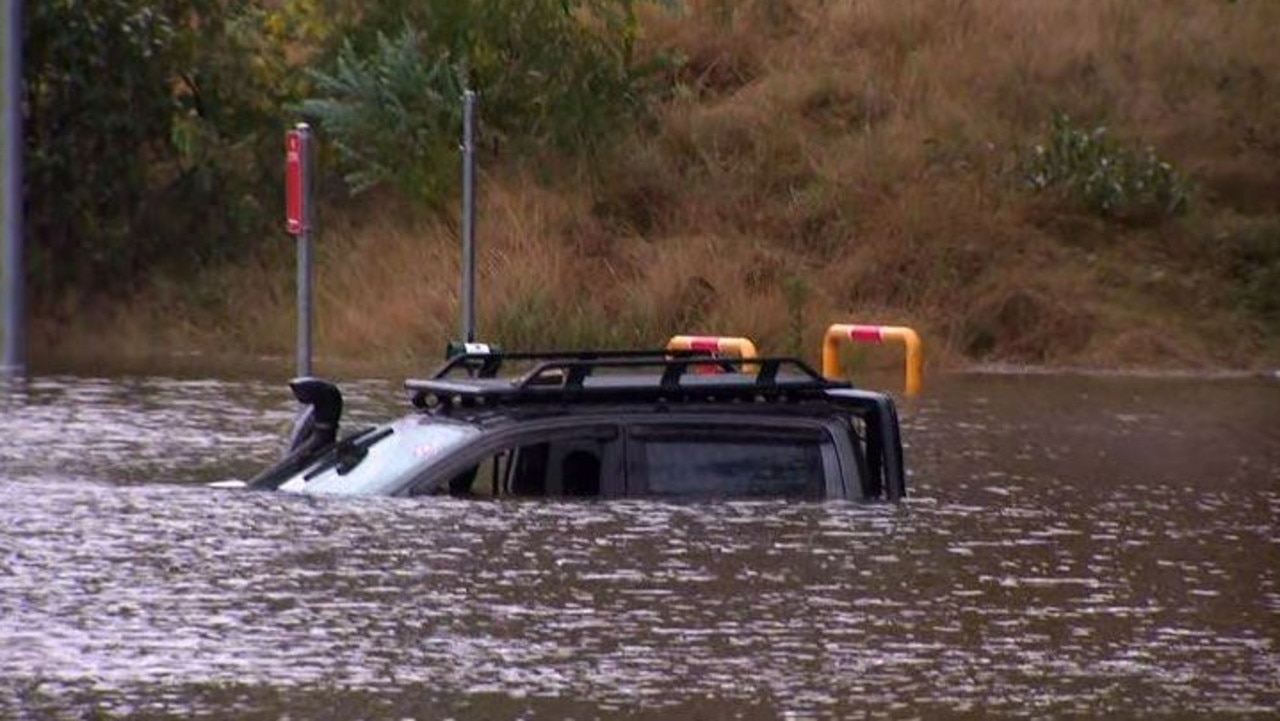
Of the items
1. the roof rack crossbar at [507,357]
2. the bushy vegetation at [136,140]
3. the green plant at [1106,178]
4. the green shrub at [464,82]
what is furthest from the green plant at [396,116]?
the roof rack crossbar at [507,357]

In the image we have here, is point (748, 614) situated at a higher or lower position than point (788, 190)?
lower

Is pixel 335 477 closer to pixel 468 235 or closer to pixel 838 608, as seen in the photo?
pixel 838 608

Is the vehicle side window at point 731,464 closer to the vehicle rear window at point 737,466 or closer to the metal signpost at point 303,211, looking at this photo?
the vehicle rear window at point 737,466

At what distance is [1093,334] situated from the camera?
27.5 m

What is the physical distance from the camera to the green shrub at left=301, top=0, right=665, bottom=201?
29406 mm

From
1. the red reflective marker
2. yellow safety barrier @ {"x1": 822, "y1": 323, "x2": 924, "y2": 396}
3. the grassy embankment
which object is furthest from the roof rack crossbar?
the grassy embankment

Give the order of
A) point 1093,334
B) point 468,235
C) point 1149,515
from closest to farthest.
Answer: point 1149,515
point 468,235
point 1093,334

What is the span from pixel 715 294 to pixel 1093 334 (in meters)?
3.41

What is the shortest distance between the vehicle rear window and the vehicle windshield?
0.92 m

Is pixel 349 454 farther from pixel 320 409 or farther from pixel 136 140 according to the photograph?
pixel 136 140

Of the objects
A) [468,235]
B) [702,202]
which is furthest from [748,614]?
[702,202]

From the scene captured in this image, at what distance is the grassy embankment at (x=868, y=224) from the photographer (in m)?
27.7

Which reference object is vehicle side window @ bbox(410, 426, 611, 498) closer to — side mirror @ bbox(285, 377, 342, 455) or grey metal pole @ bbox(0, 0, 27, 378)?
side mirror @ bbox(285, 377, 342, 455)

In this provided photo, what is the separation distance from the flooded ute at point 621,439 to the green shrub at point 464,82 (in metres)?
15.8
